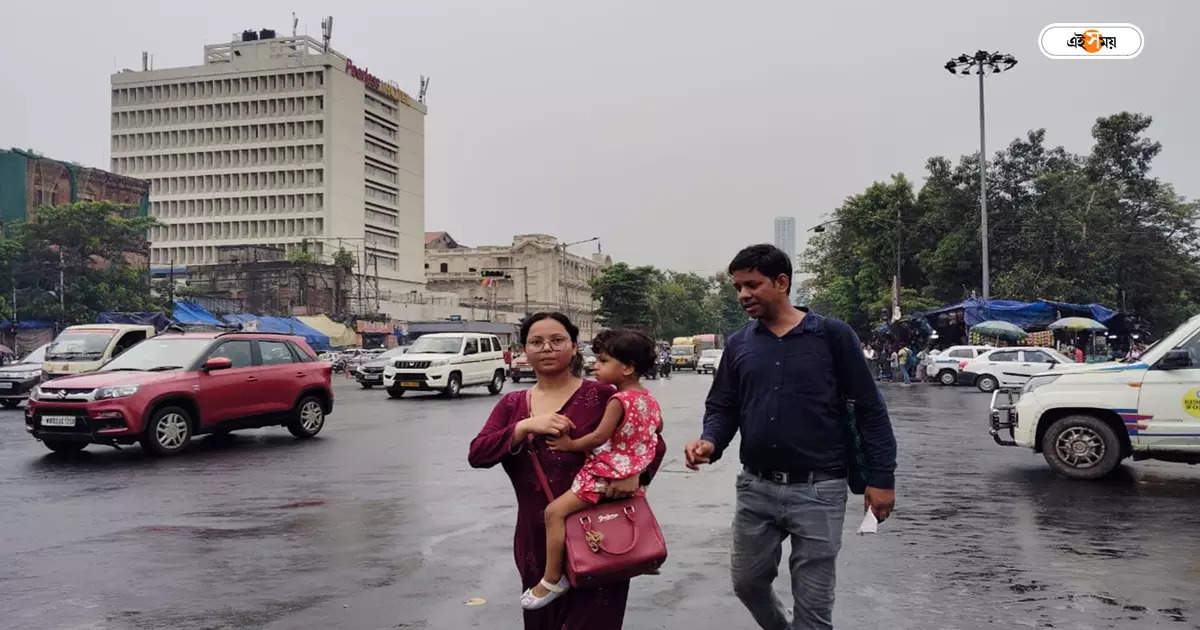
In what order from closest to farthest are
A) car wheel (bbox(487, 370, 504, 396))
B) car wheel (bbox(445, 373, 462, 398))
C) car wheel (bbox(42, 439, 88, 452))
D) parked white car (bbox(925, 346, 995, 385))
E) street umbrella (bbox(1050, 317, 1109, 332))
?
car wheel (bbox(42, 439, 88, 452)) → car wheel (bbox(445, 373, 462, 398)) → car wheel (bbox(487, 370, 504, 396)) → parked white car (bbox(925, 346, 995, 385)) → street umbrella (bbox(1050, 317, 1109, 332))

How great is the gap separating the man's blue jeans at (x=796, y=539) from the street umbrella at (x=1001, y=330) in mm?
34909

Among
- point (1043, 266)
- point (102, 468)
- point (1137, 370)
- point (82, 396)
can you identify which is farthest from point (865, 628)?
point (1043, 266)

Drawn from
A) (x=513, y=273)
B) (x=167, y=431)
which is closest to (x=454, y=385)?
(x=167, y=431)

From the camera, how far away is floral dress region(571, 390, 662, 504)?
10.7 ft

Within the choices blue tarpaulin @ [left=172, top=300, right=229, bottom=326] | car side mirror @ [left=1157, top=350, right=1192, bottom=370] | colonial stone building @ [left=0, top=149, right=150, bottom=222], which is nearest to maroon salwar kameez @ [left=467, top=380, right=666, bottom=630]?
car side mirror @ [left=1157, top=350, right=1192, bottom=370]

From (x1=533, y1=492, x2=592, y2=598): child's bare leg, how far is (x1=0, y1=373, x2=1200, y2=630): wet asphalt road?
74.4 inches

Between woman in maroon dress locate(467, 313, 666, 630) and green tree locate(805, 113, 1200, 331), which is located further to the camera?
green tree locate(805, 113, 1200, 331)

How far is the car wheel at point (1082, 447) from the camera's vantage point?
33.9 feet

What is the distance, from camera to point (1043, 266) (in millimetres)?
47406

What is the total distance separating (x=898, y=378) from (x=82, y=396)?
35.5m

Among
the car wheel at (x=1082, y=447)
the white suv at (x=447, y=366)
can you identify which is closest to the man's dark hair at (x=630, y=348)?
the car wheel at (x=1082, y=447)

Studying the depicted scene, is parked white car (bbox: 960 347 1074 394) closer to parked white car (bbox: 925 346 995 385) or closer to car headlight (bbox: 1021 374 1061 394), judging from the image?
parked white car (bbox: 925 346 995 385)

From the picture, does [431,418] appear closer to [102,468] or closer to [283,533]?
[102,468]

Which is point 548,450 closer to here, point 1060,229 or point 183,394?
point 183,394
